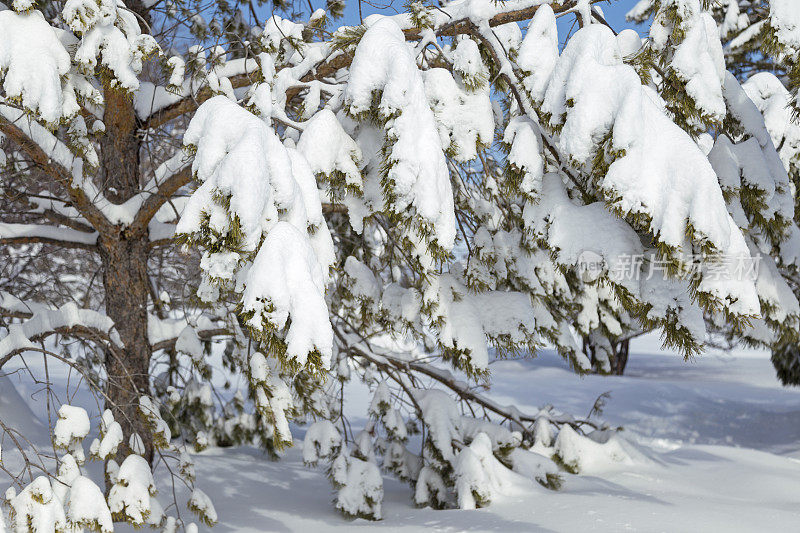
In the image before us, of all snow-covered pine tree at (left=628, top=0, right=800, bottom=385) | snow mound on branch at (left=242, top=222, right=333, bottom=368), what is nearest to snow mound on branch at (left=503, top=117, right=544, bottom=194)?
snow-covered pine tree at (left=628, top=0, right=800, bottom=385)

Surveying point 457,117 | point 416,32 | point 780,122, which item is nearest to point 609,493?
point 780,122

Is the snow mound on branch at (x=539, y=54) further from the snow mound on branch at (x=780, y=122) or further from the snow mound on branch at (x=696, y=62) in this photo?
the snow mound on branch at (x=780, y=122)

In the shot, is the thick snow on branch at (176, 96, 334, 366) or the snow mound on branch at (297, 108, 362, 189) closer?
the thick snow on branch at (176, 96, 334, 366)

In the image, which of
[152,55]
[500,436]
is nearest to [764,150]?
[500,436]

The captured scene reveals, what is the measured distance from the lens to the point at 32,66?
9.62 ft

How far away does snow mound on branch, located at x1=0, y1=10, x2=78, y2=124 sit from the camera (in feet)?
9.53

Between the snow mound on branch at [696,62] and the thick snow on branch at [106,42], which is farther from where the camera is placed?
the thick snow on branch at [106,42]

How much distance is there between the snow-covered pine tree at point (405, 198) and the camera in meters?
2.12

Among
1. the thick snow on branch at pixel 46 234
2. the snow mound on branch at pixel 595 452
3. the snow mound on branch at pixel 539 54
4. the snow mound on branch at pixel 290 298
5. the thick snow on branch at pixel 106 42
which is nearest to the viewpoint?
the snow mound on branch at pixel 290 298

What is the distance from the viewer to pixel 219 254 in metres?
2.09

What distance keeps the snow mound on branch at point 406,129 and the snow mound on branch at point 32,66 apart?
4.72 feet

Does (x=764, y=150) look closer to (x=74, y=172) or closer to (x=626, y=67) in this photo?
(x=626, y=67)

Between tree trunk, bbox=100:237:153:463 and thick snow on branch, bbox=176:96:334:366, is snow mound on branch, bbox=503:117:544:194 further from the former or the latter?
tree trunk, bbox=100:237:153:463

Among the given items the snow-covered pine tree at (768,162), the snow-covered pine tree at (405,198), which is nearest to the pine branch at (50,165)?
the snow-covered pine tree at (405,198)
